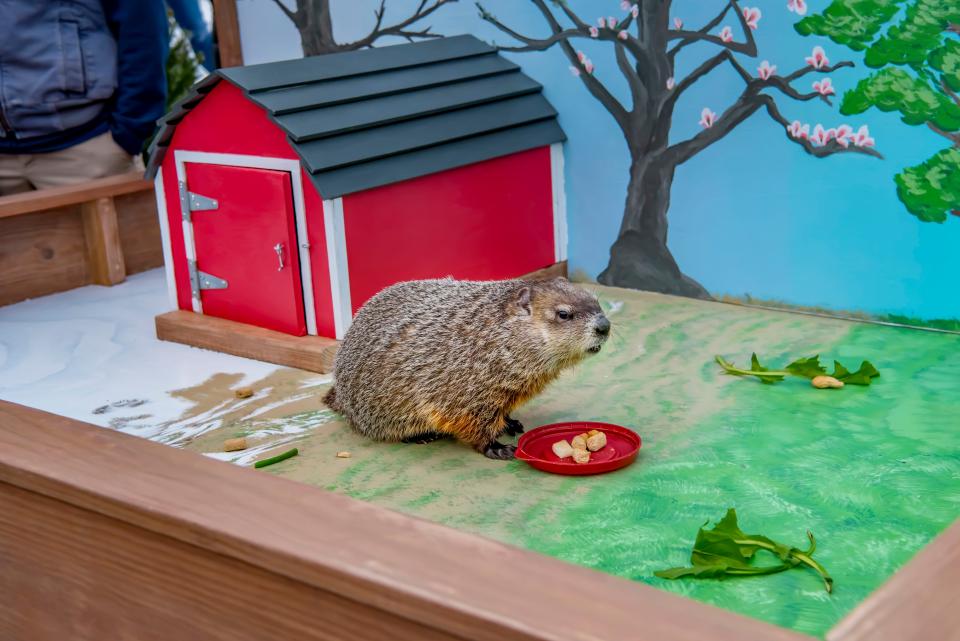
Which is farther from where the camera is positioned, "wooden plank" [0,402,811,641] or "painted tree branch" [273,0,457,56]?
"painted tree branch" [273,0,457,56]

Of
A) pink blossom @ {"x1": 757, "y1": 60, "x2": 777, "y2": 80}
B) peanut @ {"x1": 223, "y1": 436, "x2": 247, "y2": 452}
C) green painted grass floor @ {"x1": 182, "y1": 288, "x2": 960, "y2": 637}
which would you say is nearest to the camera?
green painted grass floor @ {"x1": 182, "y1": 288, "x2": 960, "y2": 637}

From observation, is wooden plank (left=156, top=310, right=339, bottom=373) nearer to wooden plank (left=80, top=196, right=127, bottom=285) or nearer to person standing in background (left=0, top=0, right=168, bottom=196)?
wooden plank (left=80, top=196, right=127, bottom=285)

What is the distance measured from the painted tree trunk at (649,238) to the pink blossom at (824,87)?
58 cm

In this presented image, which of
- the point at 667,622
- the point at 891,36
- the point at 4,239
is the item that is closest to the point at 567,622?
the point at 667,622

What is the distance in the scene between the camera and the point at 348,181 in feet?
11.5

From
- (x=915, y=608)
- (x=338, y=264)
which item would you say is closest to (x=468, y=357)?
(x=338, y=264)

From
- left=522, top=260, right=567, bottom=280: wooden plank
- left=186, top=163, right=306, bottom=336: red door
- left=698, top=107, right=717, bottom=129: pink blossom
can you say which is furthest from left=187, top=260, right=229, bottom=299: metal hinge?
left=698, top=107, right=717, bottom=129: pink blossom

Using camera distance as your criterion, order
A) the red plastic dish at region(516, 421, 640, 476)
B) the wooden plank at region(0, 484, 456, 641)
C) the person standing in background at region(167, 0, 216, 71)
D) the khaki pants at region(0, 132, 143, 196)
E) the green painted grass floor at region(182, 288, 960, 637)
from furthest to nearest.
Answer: the person standing in background at region(167, 0, 216, 71) → the khaki pants at region(0, 132, 143, 196) → the red plastic dish at region(516, 421, 640, 476) → the green painted grass floor at region(182, 288, 960, 637) → the wooden plank at region(0, 484, 456, 641)

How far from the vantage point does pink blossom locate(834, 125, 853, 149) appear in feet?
11.7

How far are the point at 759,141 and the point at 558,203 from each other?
0.86m

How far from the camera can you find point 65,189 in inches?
173

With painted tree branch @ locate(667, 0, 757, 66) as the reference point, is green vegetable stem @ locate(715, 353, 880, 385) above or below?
below

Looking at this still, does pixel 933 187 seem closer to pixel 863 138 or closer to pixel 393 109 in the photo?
pixel 863 138

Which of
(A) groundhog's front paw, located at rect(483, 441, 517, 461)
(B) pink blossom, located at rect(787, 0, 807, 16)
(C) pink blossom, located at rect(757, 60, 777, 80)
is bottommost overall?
(A) groundhog's front paw, located at rect(483, 441, 517, 461)
